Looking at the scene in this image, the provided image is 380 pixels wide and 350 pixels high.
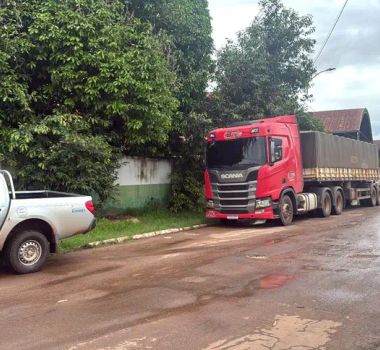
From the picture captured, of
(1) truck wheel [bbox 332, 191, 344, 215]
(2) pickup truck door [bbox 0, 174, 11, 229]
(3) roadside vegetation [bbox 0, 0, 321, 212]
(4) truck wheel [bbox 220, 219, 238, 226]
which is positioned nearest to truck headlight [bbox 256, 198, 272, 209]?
(4) truck wheel [bbox 220, 219, 238, 226]

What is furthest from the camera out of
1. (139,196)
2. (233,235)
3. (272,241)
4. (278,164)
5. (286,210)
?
(139,196)

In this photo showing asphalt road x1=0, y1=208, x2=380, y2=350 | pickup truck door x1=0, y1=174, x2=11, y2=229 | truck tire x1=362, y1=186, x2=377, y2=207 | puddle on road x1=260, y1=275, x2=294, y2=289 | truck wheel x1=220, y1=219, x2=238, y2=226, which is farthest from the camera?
truck tire x1=362, y1=186, x2=377, y2=207

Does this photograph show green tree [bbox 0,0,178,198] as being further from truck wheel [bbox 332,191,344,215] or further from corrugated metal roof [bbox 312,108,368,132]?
corrugated metal roof [bbox 312,108,368,132]

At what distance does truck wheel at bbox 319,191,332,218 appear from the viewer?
58.1ft

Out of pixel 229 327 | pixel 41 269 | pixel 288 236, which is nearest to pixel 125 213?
pixel 288 236

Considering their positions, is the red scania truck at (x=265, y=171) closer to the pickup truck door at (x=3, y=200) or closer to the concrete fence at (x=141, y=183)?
the concrete fence at (x=141, y=183)

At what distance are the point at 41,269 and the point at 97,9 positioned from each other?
7.66 meters

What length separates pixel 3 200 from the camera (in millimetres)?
8336

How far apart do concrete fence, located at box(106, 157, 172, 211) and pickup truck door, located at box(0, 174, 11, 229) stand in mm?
7380

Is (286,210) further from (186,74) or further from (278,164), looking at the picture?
(186,74)

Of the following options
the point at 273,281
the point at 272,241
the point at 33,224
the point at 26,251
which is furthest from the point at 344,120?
the point at 26,251

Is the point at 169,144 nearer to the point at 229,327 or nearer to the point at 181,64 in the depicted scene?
the point at 181,64

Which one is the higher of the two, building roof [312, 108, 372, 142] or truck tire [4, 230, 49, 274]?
building roof [312, 108, 372, 142]

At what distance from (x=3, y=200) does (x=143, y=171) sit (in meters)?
9.53
